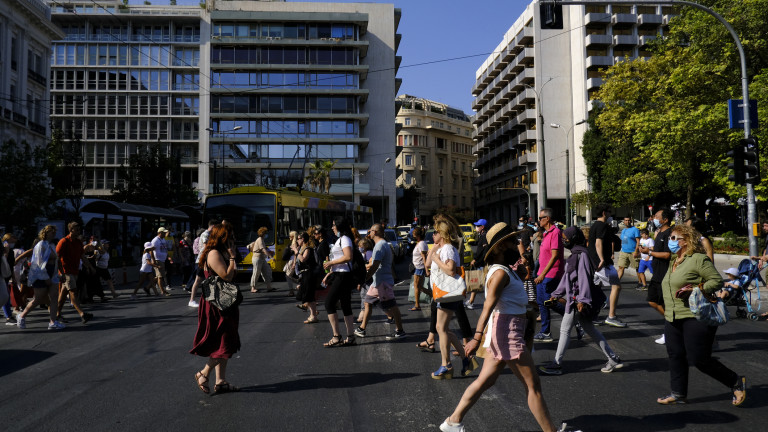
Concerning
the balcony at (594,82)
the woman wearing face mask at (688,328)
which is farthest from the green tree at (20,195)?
the balcony at (594,82)

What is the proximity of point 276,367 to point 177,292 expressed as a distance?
11.0m

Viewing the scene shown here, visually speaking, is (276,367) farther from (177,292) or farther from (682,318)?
(177,292)

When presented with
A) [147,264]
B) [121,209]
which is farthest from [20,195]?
[147,264]

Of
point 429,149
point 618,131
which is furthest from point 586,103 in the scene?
point 429,149

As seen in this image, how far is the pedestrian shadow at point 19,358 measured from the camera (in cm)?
709

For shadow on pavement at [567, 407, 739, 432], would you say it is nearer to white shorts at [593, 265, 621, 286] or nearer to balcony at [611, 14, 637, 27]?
white shorts at [593, 265, 621, 286]

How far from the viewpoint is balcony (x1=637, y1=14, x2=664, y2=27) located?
5745 cm

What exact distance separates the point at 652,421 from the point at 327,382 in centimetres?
302

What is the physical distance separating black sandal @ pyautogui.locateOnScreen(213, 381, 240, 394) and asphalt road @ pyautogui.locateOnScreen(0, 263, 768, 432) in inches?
3.7

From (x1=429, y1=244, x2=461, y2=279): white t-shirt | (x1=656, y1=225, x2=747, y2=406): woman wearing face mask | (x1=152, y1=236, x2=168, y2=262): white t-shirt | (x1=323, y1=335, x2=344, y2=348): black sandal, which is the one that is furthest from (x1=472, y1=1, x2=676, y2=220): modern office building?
(x1=656, y1=225, x2=747, y2=406): woman wearing face mask

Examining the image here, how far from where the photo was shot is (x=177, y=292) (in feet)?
55.4

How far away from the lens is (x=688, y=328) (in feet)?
16.9

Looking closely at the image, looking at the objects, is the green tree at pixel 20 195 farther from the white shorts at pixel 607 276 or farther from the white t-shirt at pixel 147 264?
the white shorts at pixel 607 276

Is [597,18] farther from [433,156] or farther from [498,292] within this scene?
[498,292]
